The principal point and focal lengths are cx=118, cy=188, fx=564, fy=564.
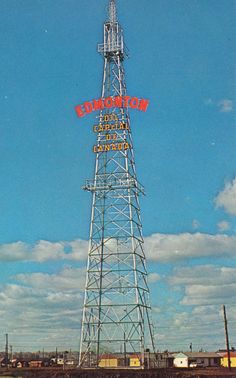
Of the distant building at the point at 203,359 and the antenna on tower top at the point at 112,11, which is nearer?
the antenna on tower top at the point at 112,11

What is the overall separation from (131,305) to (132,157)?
13.5 m

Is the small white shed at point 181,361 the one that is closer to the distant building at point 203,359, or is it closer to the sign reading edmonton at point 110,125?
the distant building at point 203,359

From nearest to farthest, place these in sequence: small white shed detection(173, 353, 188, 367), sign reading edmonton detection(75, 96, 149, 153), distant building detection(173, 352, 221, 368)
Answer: sign reading edmonton detection(75, 96, 149, 153) → small white shed detection(173, 353, 188, 367) → distant building detection(173, 352, 221, 368)

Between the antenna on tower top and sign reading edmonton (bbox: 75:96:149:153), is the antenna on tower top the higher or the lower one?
the higher one

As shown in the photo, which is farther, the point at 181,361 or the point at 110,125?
the point at 181,361

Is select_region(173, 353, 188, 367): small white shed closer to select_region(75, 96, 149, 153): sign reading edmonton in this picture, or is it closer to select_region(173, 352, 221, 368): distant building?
select_region(173, 352, 221, 368): distant building

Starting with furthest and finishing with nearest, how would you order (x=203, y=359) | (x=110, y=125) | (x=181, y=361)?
(x=203, y=359) → (x=181, y=361) → (x=110, y=125)

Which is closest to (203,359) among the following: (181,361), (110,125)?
(181,361)

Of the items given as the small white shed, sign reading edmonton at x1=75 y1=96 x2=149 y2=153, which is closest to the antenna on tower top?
sign reading edmonton at x1=75 y1=96 x2=149 y2=153

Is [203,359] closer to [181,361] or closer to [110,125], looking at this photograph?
[181,361]

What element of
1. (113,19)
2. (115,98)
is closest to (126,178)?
(115,98)

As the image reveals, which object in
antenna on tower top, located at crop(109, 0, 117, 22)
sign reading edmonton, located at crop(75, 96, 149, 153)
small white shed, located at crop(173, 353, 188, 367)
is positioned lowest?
small white shed, located at crop(173, 353, 188, 367)

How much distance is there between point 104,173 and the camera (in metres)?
50.9

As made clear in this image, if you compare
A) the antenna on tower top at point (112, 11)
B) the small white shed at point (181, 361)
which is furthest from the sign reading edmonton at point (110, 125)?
the small white shed at point (181, 361)
